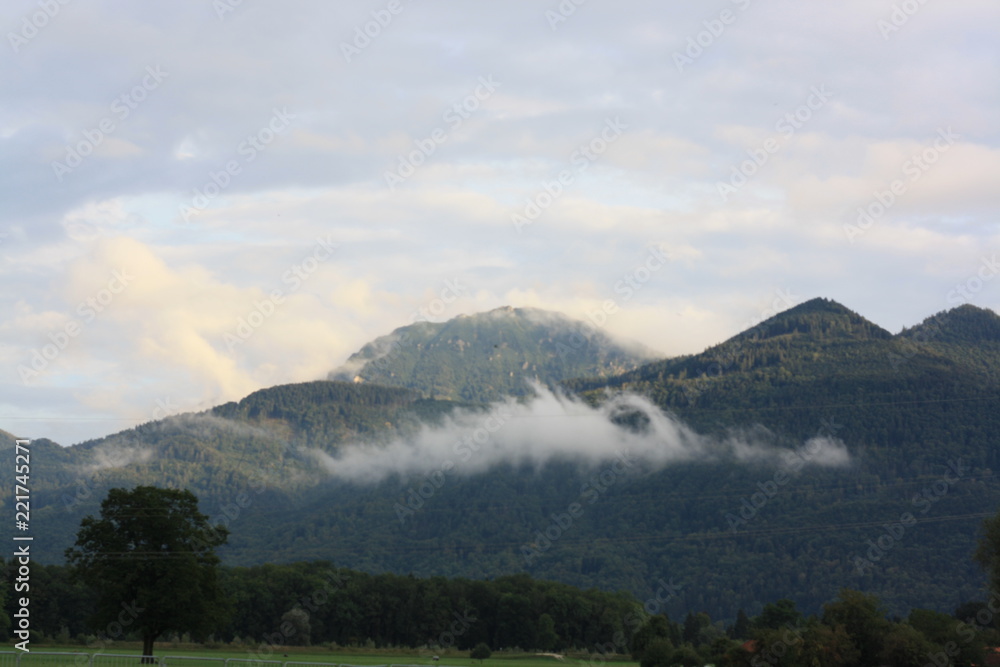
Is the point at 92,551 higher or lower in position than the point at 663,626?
higher

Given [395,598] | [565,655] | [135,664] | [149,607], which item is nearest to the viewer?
[135,664]

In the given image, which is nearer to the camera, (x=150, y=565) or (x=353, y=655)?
(x=150, y=565)

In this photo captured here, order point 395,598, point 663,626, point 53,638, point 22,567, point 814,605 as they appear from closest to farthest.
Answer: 1. point 22,567
2. point 53,638
3. point 663,626
4. point 395,598
5. point 814,605

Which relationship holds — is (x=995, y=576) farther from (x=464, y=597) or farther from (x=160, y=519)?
(x=464, y=597)

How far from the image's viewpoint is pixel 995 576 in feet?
237

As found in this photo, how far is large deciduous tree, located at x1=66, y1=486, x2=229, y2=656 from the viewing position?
65.7 meters

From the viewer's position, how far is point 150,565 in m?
67.0

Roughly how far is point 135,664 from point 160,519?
21137mm

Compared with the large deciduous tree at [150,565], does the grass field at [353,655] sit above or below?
below

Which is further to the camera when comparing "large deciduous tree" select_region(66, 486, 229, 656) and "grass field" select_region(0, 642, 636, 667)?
"grass field" select_region(0, 642, 636, 667)

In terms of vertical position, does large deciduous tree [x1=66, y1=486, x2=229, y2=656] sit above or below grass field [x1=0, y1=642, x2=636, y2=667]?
above

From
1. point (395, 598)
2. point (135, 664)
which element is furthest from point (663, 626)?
point (135, 664)

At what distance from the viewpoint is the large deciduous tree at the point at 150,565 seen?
2586 inches

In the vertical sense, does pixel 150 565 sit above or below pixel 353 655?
above
